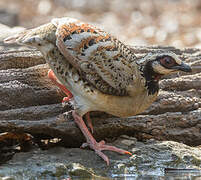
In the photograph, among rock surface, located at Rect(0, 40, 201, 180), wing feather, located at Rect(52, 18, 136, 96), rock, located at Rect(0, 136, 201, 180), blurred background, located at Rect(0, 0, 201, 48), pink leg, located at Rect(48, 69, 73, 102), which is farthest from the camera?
blurred background, located at Rect(0, 0, 201, 48)

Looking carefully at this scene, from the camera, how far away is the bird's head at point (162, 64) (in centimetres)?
632

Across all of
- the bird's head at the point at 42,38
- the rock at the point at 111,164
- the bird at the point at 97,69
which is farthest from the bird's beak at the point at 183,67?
the bird's head at the point at 42,38

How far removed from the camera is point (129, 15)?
53.9ft

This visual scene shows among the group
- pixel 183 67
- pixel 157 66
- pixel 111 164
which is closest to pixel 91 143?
pixel 111 164

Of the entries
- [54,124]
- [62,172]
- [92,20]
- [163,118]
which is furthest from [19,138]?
[92,20]

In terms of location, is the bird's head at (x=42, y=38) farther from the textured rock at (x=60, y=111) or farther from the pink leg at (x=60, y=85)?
the textured rock at (x=60, y=111)

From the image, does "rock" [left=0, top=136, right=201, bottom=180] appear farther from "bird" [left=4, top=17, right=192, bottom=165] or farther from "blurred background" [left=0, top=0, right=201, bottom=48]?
"blurred background" [left=0, top=0, right=201, bottom=48]

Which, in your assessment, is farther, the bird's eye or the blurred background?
the blurred background

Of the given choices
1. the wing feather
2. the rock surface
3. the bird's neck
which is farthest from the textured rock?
the wing feather

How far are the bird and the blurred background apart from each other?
7968 millimetres

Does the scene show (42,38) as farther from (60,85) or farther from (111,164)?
(111,164)

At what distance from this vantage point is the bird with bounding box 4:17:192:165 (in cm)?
612

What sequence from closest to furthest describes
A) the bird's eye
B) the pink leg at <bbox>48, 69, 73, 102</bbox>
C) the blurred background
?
1. the bird's eye
2. the pink leg at <bbox>48, 69, 73, 102</bbox>
3. the blurred background

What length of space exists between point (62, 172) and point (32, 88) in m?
1.49
